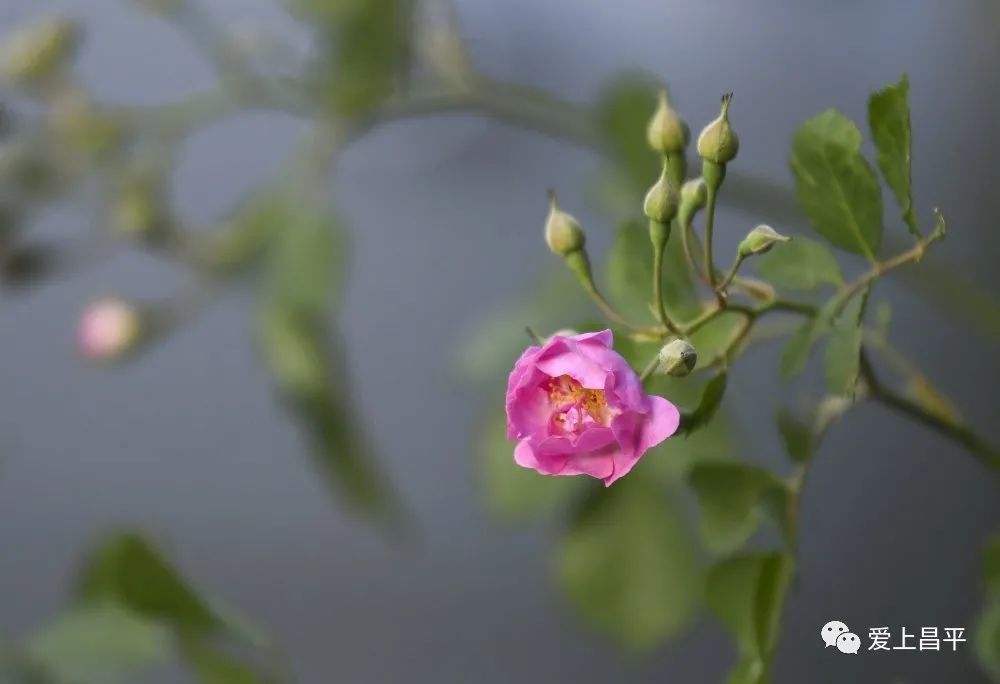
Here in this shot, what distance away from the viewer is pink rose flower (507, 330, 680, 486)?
0.20m

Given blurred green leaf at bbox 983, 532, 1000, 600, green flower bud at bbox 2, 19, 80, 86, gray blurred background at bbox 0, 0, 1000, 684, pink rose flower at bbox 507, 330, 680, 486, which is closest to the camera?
pink rose flower at bbox 507, 330, 680, 486

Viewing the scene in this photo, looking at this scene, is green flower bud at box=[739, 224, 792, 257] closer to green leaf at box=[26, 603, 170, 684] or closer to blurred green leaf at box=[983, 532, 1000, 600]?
blurred green leaf at box=[983, 532, 1000, 600]

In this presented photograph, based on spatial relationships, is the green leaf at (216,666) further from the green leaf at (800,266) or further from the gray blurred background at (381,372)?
the gray blurred background at (381,372)

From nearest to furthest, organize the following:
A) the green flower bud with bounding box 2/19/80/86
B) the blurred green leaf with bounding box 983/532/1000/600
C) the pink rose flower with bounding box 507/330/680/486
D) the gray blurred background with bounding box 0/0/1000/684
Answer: the pink rose flower with bounding box 507/330/680/486 < the blurred green leaf with bounding box 983/532/1000/600 < the green flower bud with bounding box 2/19/80/86 < the gray blurred background with bounding box 0/0/1000/684

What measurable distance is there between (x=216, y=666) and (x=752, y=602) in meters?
0.22

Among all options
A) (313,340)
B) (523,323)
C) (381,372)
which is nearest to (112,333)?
(313,340)

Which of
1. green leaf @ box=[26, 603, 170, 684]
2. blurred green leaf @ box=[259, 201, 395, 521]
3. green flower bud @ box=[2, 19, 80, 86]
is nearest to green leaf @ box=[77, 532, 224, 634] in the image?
green leaf @ box=[26, 603, 170, 684]

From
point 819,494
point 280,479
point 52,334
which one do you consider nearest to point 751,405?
point 819,494

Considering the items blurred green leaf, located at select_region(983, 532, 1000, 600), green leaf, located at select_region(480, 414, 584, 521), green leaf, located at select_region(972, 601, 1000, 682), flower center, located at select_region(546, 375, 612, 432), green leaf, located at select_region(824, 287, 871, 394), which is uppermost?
green leaf, located at select_region(480, 414, 584, 521)

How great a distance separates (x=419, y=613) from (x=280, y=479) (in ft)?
0.54

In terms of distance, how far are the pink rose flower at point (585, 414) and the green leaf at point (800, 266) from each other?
0.06 metres

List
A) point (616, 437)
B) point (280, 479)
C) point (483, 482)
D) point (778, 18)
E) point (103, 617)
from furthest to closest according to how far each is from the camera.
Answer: point (280, 479) < point (778, 18) < point (483, 482) < point (103, 617) < point (616, 437)

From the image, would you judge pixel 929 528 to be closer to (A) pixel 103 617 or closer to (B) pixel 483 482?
(B) pixel 483 482

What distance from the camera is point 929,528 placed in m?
0.66
